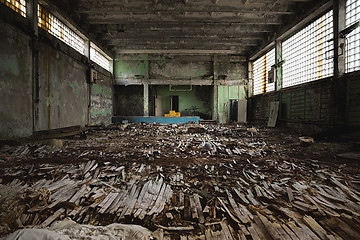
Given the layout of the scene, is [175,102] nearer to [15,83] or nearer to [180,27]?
[180,27]

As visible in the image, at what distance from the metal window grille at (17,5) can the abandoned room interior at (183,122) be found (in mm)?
38

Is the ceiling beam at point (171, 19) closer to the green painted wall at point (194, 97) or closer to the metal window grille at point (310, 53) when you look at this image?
the metal window grille at point (310, 53)

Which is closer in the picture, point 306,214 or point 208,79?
point 306,214

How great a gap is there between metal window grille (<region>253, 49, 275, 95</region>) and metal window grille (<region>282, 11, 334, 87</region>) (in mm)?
1769

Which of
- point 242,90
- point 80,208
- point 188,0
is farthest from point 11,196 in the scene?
point 242,90

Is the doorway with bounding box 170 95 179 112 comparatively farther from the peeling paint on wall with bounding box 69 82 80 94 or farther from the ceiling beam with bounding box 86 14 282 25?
the peeling paint on wall with bounding box 69 82 80 94

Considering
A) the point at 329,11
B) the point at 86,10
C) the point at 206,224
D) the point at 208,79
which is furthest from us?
the point at 208,79

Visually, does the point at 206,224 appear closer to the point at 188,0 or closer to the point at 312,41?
the point at 188,0

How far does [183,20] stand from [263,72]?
8.34 meters

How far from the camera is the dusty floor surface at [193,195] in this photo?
66.8 inches

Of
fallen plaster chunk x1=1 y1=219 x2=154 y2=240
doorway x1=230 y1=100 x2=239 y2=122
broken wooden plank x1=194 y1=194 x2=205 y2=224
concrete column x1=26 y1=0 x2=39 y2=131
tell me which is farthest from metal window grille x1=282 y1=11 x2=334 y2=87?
concrete column x1=26 y1=0 x2=39 y2=131

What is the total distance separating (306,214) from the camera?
192 centimetres

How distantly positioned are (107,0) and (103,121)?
26.9 ft

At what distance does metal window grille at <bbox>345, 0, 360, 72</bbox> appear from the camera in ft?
19.9
